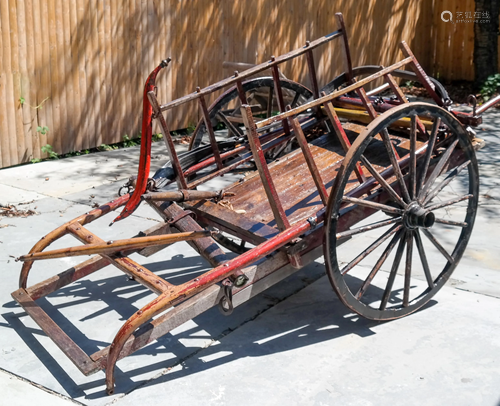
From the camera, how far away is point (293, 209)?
159 inches

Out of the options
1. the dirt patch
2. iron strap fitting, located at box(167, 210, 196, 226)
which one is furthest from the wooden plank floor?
the dirt patch

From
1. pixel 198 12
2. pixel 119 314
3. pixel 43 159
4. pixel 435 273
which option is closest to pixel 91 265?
pixel 119 314

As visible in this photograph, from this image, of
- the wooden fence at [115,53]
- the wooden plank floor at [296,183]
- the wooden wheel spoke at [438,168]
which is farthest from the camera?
the wooden fence at [115,53]

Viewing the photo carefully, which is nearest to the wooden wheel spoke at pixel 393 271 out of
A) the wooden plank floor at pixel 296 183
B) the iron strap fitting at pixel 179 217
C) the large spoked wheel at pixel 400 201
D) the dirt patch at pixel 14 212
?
the large spoked wheel at pixel 400 201

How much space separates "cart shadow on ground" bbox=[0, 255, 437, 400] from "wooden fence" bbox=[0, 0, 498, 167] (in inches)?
142

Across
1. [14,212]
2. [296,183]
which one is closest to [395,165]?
[296,183]

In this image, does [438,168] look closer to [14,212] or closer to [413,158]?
[413,158]

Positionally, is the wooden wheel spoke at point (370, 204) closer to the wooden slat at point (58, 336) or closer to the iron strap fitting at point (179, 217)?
the iron strap fitting at point (179, 217)

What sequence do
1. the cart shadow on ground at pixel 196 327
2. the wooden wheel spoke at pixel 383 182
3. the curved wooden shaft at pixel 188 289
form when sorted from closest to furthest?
1. the curved wooden shaft at pixel 188 289
2. the cart shadow on ground at pixel 196 327
3. the wooden wheel spoke at pixel 383 182

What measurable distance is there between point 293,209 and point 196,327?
0.93 meters

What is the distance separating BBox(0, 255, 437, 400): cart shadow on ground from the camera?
11.3ft

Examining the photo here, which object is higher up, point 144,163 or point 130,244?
point 144,163

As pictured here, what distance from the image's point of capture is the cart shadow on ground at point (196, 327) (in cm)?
344

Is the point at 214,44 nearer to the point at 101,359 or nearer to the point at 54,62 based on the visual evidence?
the point at 54,62
